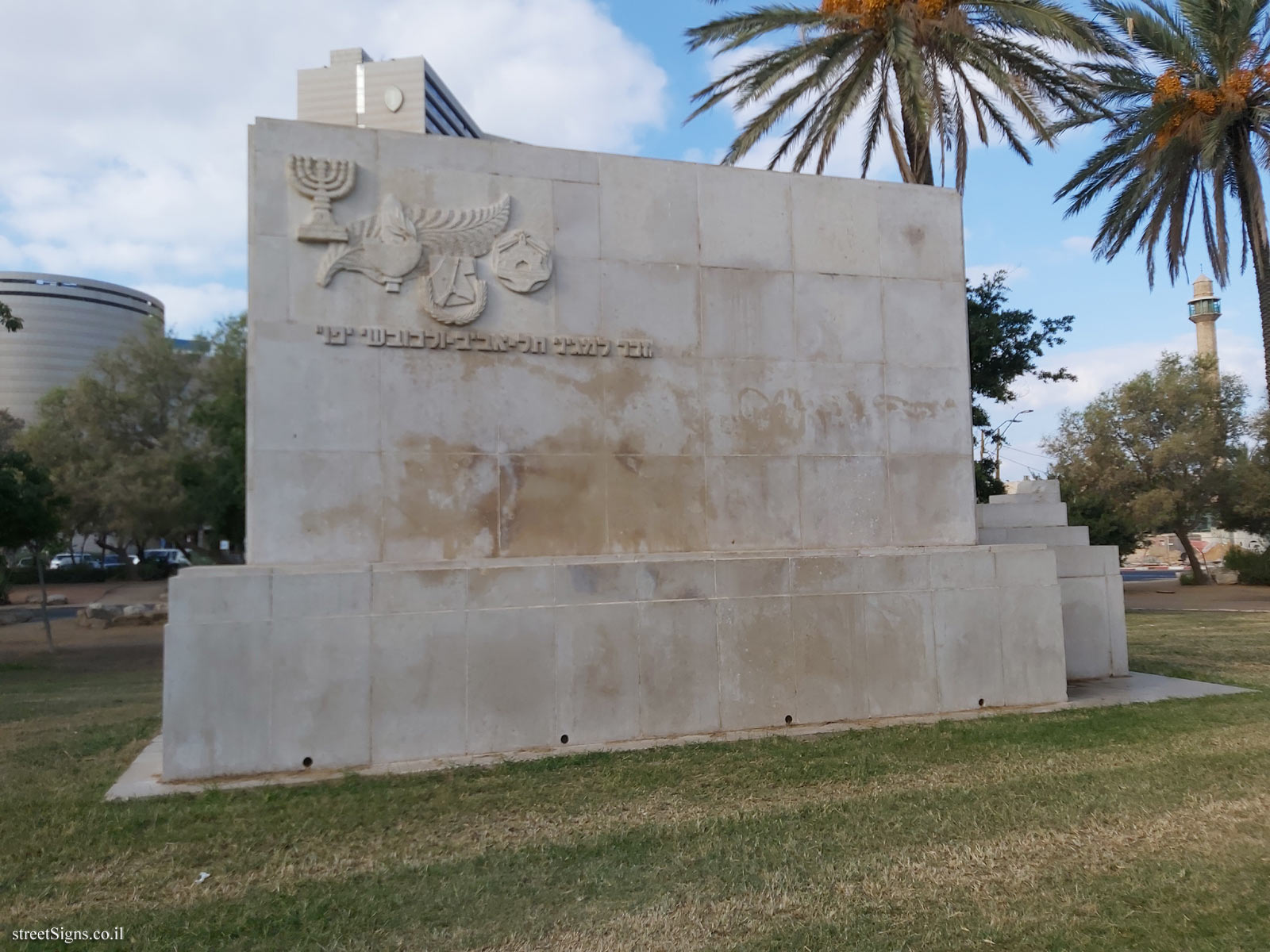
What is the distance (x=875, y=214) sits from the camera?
34.2ft

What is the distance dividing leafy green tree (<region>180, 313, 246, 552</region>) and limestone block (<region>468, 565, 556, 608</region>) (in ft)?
70.1

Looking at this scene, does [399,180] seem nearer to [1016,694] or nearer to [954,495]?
[954,495]

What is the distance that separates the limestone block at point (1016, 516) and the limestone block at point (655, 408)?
4.77m

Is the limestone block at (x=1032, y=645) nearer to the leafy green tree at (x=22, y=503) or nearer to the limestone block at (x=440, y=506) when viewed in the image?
the limestone block at (x=440, y=506)

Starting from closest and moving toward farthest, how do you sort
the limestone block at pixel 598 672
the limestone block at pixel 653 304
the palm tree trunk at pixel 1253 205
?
the limestone block at pixel 598 672, the limestone block at pixel 653 304, the palm tree trunk at pixel 1253 205

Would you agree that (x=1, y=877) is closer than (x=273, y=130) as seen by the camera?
Yes

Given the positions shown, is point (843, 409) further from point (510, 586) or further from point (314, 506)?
point (314, 506)

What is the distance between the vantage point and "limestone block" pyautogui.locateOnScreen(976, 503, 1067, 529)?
40.4 feet

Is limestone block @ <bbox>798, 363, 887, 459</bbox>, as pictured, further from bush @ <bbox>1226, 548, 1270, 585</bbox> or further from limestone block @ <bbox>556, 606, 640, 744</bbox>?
bush @ <bbox>1226, 548, 1270, 585</bbox>

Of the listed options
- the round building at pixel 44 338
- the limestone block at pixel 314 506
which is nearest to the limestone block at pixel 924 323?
the limestone block at pixel 314 506

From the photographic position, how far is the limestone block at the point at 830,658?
925cm

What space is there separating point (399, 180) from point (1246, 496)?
35487 mm

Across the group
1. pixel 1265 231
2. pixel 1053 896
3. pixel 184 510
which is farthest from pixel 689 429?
pixel 184 510

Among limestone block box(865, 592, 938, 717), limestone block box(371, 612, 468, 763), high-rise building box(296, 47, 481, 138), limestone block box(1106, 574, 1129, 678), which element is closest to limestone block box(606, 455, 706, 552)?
limestone block box(371, 612, 468, 763)
